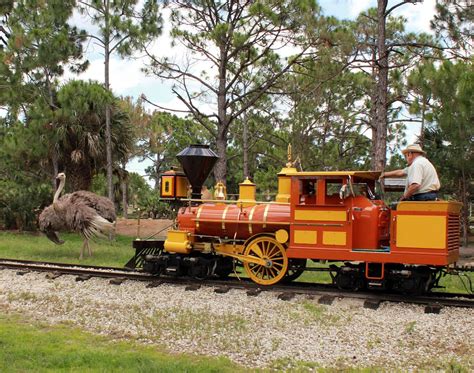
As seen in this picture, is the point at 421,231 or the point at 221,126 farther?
the point at 221,126

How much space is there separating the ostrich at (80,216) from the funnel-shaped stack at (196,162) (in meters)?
3.56

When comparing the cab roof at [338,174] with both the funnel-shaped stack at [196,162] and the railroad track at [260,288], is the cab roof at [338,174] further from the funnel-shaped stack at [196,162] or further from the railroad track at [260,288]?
the railroad track at [260,288]

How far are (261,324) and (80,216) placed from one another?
24.5 feet

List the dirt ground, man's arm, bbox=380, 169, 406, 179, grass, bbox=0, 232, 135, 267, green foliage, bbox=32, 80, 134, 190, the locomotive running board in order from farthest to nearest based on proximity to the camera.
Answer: the dirt ground, green foliage, bbox=32, 80, 134, 190, grass, bbox=0, 232, 135, 267, the locomotive running board, man's arm, bbox=380, 169, 406, 179

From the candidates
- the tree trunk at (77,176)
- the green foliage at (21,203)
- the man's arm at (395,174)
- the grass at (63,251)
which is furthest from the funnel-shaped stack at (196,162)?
the green foliage at (21,203)

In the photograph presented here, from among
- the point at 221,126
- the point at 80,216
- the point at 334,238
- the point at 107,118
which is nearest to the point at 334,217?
the point at 334,238

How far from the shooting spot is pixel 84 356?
18.7 ft

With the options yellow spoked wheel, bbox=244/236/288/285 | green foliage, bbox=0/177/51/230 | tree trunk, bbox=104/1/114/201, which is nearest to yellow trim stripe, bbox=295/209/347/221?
yellow spoked wheel, bbox=244/236/288/285

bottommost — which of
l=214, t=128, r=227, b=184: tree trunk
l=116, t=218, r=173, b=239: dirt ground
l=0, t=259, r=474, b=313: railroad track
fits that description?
l=116, t=218, r=173, b=239: dirt ground

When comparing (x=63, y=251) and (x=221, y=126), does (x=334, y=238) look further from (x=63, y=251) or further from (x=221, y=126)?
(x=221, y=126)

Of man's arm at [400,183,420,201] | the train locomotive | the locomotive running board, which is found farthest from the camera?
the locomotive running board

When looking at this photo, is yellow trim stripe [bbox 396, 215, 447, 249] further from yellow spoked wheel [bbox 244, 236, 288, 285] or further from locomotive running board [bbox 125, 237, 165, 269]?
locomotive running board [bbox 125, 237, 165, 269]

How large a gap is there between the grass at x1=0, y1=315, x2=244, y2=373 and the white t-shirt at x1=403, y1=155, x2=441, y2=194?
4.62m

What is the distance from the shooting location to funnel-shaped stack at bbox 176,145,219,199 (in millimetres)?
10430
